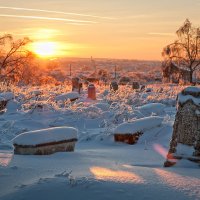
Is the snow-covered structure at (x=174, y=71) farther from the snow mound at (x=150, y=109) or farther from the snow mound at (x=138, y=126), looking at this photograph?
the snow mound at (x=138, y=126)

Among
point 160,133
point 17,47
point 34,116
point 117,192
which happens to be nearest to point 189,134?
point 117,192

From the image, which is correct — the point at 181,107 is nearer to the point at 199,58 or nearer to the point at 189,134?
the point at 189,134

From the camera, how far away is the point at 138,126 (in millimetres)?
10164

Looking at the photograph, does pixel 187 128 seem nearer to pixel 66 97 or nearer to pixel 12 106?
pixel 66 97

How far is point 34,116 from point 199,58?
25151 millimetres

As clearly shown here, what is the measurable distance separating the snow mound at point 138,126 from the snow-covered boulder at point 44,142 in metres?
2.37

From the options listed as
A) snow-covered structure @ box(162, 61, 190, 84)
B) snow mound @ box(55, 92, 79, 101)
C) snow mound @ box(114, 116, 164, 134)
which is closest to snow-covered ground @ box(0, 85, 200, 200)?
snow mound @ box(114, 116, 164, 134)

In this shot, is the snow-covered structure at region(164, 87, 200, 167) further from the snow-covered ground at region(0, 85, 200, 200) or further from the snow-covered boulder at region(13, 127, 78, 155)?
the snow-covered boulder at region(13, 127, 78, 155)

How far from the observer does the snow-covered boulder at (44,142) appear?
728cm

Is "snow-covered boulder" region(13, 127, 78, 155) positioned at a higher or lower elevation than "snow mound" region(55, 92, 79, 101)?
lower

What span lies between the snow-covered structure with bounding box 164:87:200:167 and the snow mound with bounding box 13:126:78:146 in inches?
84.0

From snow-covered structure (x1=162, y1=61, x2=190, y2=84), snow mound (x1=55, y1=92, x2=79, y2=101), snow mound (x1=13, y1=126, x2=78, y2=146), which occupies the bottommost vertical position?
snow mound (x1=13, y1=126, x2=78, y2=146)

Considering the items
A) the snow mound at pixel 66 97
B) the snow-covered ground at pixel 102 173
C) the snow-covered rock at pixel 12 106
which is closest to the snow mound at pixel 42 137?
the snow-covered ground at pixel 102 173

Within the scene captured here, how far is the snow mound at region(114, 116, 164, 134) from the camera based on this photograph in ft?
32.9
